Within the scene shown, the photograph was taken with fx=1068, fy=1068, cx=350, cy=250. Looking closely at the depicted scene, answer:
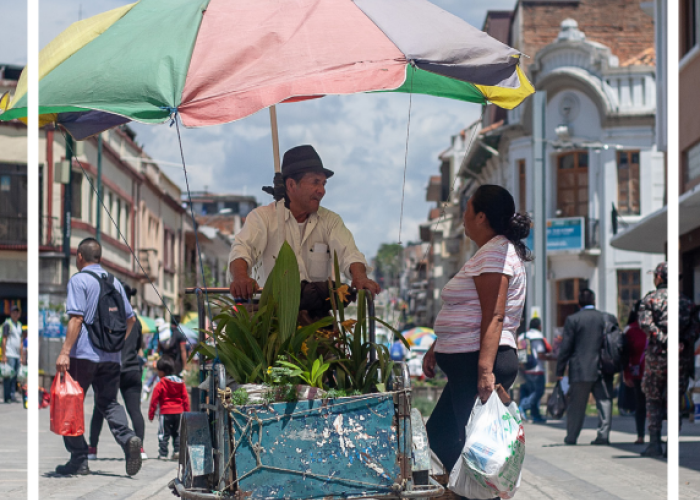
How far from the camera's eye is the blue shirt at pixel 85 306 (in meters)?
9.07

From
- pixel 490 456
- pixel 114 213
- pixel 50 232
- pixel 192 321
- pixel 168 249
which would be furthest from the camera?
pixel 168 249

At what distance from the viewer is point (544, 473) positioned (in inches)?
399

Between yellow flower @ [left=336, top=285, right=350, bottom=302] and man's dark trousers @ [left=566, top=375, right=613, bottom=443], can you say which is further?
man's dark trousers @ [left=566, top=375, right=613, bottom=443]

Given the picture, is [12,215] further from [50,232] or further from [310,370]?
[310,370]

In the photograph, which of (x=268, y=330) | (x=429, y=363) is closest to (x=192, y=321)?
(x=429, y=363)

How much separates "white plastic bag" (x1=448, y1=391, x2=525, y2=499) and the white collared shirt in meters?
1.20

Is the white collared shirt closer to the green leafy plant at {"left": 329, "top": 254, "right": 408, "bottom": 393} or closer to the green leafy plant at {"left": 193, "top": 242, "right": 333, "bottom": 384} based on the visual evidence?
the green leafy plant at {"left": 329, "top": 254, "right": 408, "bottom": 393}

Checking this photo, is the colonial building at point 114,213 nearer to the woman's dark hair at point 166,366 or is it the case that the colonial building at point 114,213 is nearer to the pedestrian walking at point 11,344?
the pedestrian walking at point 11,344

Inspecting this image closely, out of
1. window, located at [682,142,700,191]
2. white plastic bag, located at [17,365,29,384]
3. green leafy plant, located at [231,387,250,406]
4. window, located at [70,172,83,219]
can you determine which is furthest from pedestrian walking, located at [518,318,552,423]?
window, located at [70,172,83,219]

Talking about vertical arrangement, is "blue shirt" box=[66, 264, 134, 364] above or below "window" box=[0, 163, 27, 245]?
below

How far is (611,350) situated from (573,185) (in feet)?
95.8

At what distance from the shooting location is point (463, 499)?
20.1 feet

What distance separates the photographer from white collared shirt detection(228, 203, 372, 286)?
6.28 m

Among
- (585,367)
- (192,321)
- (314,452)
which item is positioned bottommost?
(585,367)
